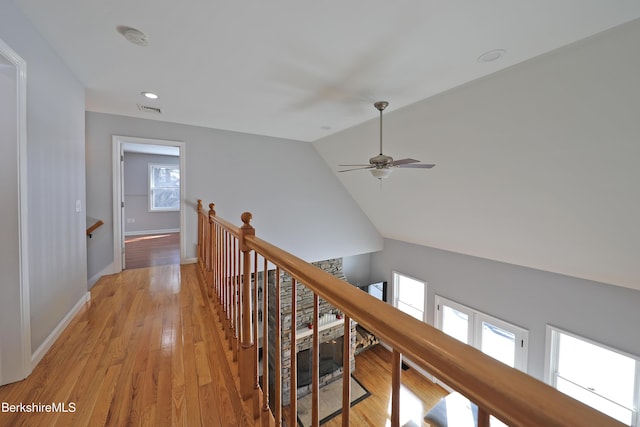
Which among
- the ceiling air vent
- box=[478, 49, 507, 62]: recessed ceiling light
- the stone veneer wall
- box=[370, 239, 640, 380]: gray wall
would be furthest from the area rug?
the ceiling air vent

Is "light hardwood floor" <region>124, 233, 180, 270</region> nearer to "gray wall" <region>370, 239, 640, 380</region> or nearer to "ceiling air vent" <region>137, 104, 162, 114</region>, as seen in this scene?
"ceiling air vent" <region>137, 104, 162, 114</region>

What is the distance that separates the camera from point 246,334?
4.93ft

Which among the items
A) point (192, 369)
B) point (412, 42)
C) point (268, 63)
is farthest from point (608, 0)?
point (192, 369)

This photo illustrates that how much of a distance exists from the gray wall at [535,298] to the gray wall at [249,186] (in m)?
2.25

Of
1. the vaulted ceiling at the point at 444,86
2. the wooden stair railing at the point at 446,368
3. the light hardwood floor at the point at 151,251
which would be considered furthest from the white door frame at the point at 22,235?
the light hardwood floor at the point at 151,251

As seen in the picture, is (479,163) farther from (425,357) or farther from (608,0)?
(425,357)

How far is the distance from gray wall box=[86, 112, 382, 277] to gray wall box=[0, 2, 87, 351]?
4.15ft

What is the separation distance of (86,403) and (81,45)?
99.8 inches

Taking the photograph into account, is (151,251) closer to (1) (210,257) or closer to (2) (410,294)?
(1) (210,257)

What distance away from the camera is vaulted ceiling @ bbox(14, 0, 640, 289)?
5.48 feet

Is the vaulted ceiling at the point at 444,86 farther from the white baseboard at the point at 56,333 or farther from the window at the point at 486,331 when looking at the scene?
the white baseboard at the point at 56,333

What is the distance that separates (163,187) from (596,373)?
9941 mm

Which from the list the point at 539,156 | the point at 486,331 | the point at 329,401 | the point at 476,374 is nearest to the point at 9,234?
the point at 476,374

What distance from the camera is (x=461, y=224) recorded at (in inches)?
178
